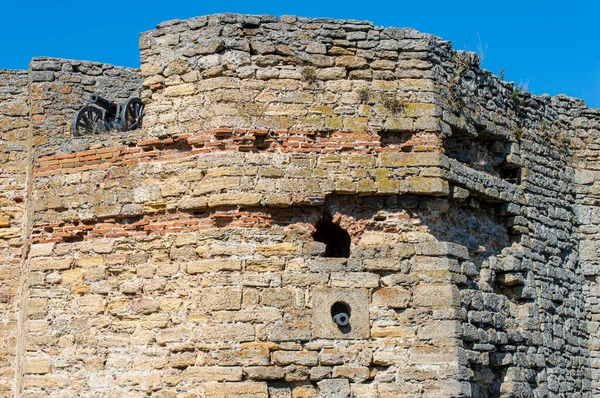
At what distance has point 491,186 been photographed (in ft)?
35.3

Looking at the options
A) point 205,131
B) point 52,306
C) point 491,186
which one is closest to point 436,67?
point 491,186

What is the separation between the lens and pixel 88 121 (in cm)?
1196

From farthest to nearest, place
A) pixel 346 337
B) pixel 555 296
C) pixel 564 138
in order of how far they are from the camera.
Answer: pixel 564 138 → pixel 555 296 → pixel 346 337

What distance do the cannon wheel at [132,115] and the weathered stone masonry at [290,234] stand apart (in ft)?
2.91

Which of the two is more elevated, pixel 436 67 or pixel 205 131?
pixel 436 67

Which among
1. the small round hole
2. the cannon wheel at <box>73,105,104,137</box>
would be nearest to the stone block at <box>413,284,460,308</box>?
the small round hole

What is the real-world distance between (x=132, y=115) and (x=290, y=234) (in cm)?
324

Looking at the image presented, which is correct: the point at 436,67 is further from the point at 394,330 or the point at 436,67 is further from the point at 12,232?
the point at 12,232

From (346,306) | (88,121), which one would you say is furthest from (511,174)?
(88,121)

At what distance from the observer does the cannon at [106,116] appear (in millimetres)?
11562

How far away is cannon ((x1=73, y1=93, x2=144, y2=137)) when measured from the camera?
11.6m

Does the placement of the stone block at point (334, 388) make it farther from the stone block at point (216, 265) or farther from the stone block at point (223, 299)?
the stone block at point (216, 265)

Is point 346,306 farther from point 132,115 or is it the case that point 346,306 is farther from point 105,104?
point 105,104

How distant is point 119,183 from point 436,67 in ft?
12.1
